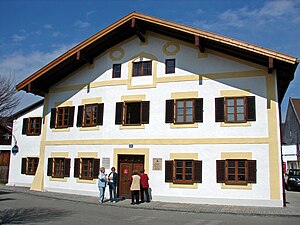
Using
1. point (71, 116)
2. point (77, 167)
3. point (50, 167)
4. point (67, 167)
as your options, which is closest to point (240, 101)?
point (77, 167)

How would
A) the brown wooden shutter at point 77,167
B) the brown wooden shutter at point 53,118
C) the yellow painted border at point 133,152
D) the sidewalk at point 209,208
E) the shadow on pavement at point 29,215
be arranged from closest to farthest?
the shadow on pavement at point 29,215 < the sidewalk at point 209,208 < the yellow painted border at point 133,152 < the brown wooden shutter at point 77,167 < the brown wooden shutter at point 53,118

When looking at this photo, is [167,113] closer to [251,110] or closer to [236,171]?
[251,110]

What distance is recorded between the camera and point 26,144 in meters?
22.9

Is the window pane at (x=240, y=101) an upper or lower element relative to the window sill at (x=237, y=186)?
upper

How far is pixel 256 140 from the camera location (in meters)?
15.4

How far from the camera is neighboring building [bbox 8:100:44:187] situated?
73.6 feet

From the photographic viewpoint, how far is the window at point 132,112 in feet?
57.1

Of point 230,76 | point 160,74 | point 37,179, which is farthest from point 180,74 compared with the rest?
point 37,179

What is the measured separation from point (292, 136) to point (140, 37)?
1408 inches

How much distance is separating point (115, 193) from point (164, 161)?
2623 millimetres

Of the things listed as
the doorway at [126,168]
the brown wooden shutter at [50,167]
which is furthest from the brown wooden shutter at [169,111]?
the brown wooden shutter at [50,167]

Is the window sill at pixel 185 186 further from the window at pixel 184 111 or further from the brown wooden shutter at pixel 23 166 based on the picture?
the brown wooden shutter at pixel 23 166

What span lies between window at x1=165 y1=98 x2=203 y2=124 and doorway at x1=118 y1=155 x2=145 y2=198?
2.46 metres

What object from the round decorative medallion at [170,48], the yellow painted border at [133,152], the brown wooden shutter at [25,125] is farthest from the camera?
the brown wooden shutter at [25,125]
